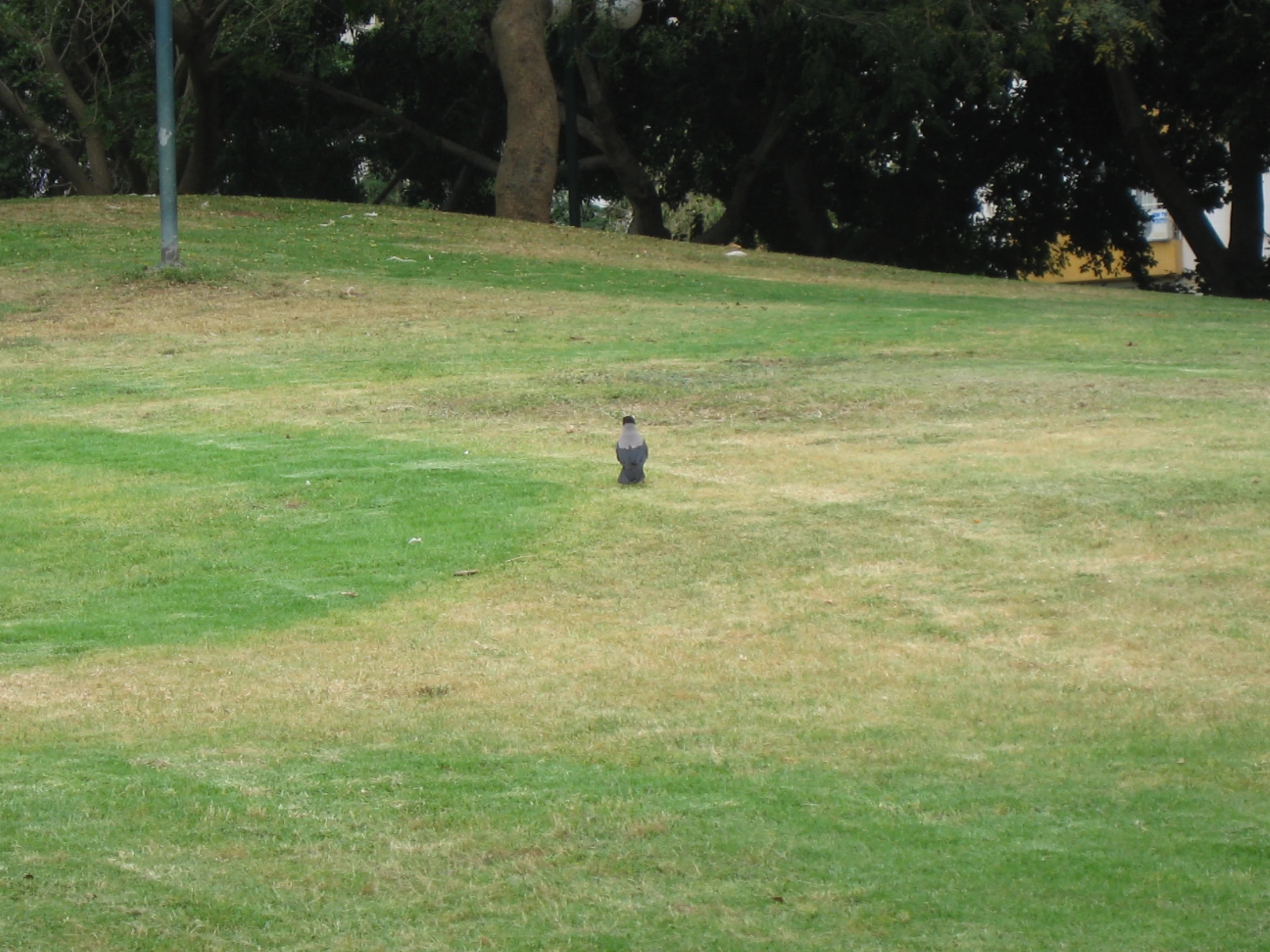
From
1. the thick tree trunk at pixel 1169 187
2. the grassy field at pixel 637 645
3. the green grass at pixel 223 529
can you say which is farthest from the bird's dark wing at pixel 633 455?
the thick tree trunk at pixel 1169 187

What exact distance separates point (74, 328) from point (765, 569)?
36.4ft

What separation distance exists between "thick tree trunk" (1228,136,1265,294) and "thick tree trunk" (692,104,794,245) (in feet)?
25.8

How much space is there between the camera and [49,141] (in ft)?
110

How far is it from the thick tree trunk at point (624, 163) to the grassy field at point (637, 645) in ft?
51.5

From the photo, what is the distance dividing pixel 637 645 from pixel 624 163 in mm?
25900

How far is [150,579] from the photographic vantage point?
8781 mm

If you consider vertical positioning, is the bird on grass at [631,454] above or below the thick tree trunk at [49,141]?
below

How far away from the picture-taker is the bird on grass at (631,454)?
10.2m

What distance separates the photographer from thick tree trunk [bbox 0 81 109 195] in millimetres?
33031

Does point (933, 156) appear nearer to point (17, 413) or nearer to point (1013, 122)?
point (1013, 122)

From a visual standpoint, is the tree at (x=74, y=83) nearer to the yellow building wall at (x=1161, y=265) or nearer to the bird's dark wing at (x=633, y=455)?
the bird's dark wing at (x=633, y=455)

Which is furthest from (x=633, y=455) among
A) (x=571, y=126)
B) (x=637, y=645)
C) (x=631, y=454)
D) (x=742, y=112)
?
(x=742, y=112)

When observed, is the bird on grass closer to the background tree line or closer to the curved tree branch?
the background tree line

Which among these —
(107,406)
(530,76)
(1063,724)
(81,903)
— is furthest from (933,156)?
(81,903)
